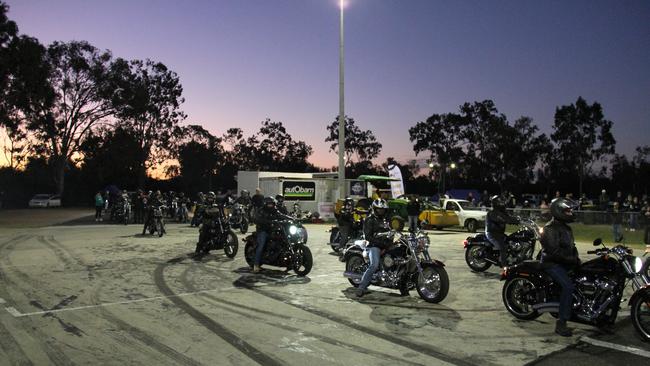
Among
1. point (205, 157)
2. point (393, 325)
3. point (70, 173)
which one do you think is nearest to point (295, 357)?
point (393, 325)

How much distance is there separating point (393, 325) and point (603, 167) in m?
65.6

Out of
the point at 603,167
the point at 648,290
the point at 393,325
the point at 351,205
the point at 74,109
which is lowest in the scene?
the point at 393,325

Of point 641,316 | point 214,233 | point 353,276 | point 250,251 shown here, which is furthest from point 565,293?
point 214,233

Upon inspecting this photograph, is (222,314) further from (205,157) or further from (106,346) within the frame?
(205,157)

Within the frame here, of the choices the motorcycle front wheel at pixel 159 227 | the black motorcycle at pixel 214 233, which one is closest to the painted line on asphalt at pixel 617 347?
the black motorcycle at pixel 214 233

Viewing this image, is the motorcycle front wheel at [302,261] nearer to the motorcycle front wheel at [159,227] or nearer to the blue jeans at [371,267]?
the blue jeans at [371,267]

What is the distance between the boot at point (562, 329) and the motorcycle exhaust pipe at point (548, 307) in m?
0.19

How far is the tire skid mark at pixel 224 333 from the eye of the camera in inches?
195

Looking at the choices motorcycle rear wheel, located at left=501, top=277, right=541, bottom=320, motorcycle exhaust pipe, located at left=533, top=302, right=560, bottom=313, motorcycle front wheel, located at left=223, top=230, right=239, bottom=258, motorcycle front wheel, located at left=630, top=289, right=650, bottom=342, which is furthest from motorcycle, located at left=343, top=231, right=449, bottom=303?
motorcycle front wheel, located at left=223, top=230, right=239, bottom=258

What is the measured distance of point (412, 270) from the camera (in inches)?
308

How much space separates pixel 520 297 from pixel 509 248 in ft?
14.5

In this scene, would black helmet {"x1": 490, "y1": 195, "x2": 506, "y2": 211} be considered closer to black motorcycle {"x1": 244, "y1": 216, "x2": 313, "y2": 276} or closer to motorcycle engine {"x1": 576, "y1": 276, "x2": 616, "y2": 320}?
black motorcycle {"x1": 244, "y1": 216, "x2": 313, "y2": 276}

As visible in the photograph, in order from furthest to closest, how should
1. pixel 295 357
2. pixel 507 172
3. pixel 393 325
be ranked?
1. pixel 507 172
2. pixel 393 325
3. pixel 295 357

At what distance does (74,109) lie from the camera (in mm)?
45906
